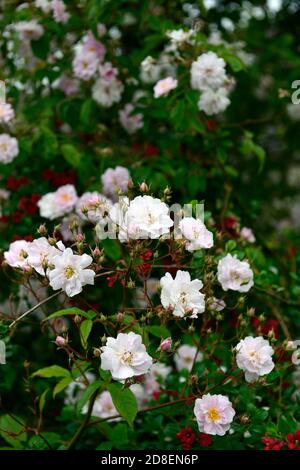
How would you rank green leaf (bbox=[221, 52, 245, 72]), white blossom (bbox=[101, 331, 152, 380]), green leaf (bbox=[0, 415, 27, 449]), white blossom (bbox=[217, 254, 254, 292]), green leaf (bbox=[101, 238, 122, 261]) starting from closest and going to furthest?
white blossom (bbox=[101, 331, 152, 380]), white blossom (bbox=[217, 254, 254, 292]), green leaf (bbox=[0, 415, 27, 449]), green leaf (bbox=[101, 238, 122, 261]), green leaf (bbox=[221, 52, 245, 72])

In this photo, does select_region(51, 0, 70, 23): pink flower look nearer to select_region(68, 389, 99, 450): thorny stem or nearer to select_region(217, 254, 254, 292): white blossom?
select_region(217, 254, 254, 292): white blossom

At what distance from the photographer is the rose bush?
1.56 metres

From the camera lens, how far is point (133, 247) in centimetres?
153

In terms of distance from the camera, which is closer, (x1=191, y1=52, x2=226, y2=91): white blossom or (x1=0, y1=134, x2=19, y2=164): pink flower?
(x1=191, y1=52, x2=226, y2=91): white blossom

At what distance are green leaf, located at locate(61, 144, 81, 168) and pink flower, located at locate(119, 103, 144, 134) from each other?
33 cm

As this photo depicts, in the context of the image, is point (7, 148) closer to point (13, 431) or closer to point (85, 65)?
point (85, 65)

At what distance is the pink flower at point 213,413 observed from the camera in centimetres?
153

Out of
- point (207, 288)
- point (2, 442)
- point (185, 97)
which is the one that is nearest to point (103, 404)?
point (2, 442)

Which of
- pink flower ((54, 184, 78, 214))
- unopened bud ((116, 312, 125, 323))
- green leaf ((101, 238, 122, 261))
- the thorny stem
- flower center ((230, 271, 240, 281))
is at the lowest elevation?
the thorny stem

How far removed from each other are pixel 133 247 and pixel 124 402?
314 mm

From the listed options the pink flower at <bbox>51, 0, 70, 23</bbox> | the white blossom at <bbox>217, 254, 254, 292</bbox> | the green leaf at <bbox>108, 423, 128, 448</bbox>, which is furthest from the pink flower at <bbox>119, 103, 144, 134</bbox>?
the green leaf at <bbox>108, 423, 128, 448</bbox>

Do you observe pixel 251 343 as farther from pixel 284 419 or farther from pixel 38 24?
pixel 38 24

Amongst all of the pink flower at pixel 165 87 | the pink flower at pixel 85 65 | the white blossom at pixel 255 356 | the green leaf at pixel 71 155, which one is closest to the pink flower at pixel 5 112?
the green leaf at pixel 71 155

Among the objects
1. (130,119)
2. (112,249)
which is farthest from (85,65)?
(112,249)
